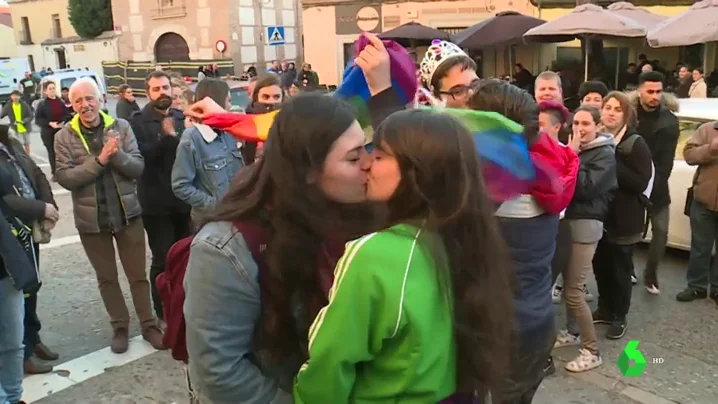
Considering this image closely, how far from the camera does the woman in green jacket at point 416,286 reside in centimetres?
144

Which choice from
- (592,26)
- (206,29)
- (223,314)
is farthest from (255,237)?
(206,29)

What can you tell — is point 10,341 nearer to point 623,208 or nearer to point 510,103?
point 510,103

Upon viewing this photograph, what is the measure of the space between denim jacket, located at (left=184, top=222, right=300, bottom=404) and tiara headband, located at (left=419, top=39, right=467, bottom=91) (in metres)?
1.93

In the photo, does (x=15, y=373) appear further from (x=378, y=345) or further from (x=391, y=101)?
(x=378, y=345)

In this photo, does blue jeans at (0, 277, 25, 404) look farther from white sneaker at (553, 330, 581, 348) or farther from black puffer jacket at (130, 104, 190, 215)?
white sneaker at (553, 330, 581, 348)

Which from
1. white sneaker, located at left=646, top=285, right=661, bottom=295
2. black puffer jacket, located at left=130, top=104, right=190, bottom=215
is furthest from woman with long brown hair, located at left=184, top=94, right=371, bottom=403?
white sneaker, located at left=646, top=285, right=661, bottom=295

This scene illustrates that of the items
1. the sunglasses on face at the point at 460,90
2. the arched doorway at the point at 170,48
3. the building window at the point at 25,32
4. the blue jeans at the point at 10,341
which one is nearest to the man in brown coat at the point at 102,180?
the blue jeans at the point at 10,341

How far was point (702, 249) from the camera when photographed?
529 centimetres

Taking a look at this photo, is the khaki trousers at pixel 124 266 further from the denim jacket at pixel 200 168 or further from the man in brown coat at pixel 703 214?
the man in brown coat at pixel 703 214

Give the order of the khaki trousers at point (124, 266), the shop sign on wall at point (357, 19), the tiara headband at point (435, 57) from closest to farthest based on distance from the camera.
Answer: the tiara headband at point (435, 57), the khaki trousers at point (124, 266), the shop sign on wall at point (357, 19)

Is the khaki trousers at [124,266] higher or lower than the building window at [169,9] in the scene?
lower

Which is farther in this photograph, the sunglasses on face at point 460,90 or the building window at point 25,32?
the building window at point 25,32

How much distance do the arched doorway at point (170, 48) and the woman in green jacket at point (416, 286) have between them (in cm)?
3671

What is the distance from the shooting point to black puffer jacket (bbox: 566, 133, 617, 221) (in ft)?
13.3
